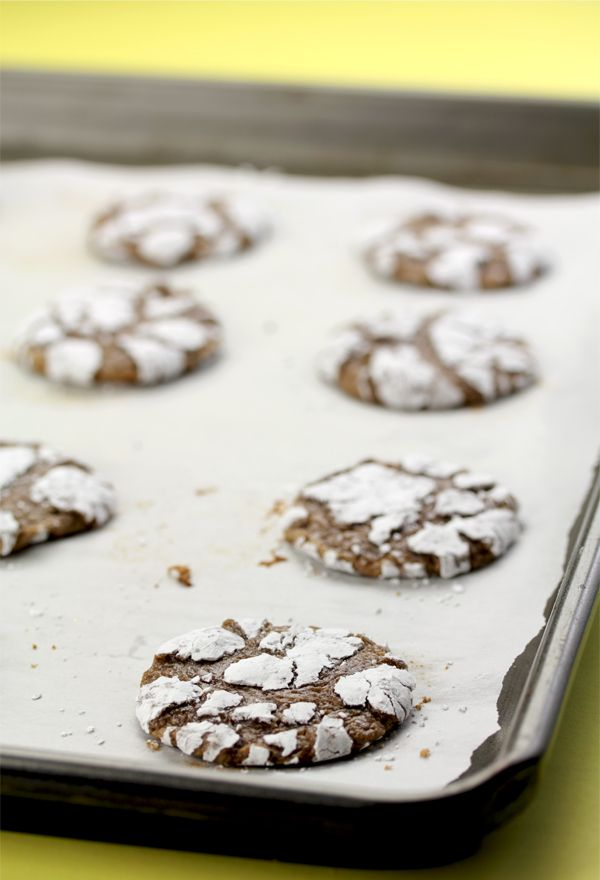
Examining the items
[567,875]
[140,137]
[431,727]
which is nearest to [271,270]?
[140,137]

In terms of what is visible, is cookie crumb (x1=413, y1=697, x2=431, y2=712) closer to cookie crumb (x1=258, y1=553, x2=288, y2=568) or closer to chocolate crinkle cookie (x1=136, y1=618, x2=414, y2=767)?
chocolate crinkle cookie (x1=136, y1=618, x2=414, y2=767)

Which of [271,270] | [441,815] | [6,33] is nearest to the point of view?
[441,815]

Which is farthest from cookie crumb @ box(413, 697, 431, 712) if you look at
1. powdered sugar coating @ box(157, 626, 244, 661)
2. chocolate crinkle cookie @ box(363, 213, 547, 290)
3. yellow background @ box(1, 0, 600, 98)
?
yellow background @ box(1, 0, 600, 98)

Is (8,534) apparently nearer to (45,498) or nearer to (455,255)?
(45,498)

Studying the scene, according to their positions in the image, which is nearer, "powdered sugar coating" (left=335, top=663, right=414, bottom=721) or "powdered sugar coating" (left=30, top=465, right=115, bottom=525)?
"powdered sugar coating" (left=335, top=663, right=414, bottom=721)

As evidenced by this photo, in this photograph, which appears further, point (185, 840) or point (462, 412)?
point (462, 412)

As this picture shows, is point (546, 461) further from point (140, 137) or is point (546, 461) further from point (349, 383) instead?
point (140, 137)

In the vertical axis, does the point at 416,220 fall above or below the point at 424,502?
above

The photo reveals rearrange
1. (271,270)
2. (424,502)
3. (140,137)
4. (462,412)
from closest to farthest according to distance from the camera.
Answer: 1. (424,502)
2. (462,412)
3. (271,270)
4. (140,137)
